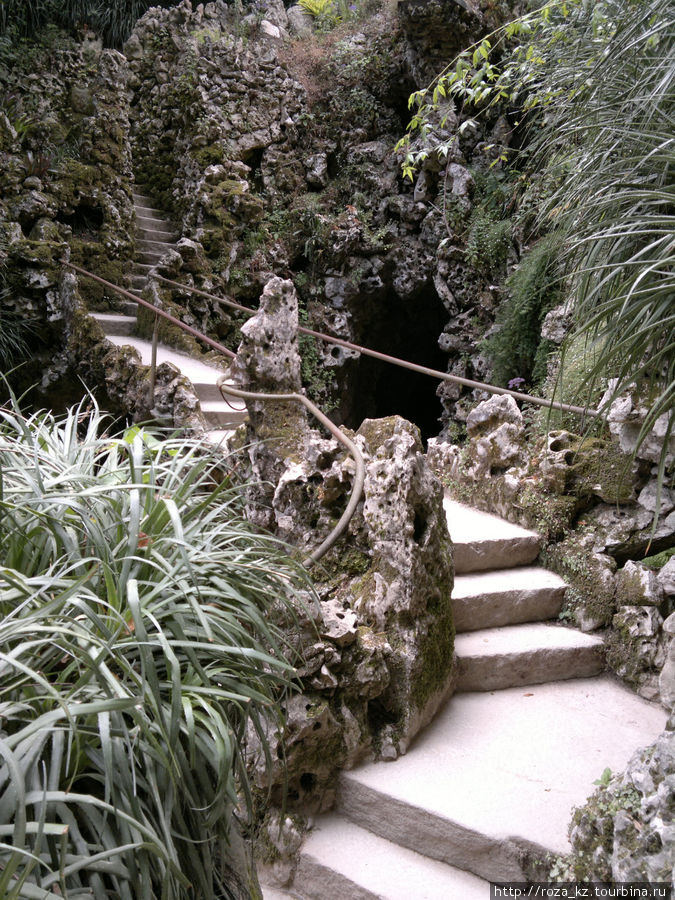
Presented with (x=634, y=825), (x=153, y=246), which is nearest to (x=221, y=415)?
(x=634, y=825)

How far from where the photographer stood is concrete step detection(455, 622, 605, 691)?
254cm

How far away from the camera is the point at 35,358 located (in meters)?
5.67

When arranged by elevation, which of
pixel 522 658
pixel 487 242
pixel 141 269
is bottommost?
pixel 522 658

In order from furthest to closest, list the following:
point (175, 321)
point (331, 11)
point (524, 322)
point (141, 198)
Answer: point (331, 11) < point (141, 198) < point (524, 322) < point (175, 321)

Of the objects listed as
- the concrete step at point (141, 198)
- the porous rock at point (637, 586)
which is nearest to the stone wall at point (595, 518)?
the porous rock at point (637, 586)

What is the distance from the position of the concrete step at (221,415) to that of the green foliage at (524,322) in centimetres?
254

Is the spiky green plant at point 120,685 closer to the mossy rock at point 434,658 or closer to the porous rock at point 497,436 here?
the mossy rock at point 434,658

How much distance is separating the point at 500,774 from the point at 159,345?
456 cm

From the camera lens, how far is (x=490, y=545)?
296 centimetres

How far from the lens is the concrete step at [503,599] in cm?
271

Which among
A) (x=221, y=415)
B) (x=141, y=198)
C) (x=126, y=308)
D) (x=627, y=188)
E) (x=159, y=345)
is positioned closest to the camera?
(x=627, y=188)

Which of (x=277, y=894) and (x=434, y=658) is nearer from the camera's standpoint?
(x=277, y=894)

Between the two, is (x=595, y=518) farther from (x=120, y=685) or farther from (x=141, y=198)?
(x=141, y=198)

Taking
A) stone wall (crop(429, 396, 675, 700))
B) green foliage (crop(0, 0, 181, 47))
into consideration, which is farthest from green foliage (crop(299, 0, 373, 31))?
stone wall (crop(429, 396, 675, 700))
